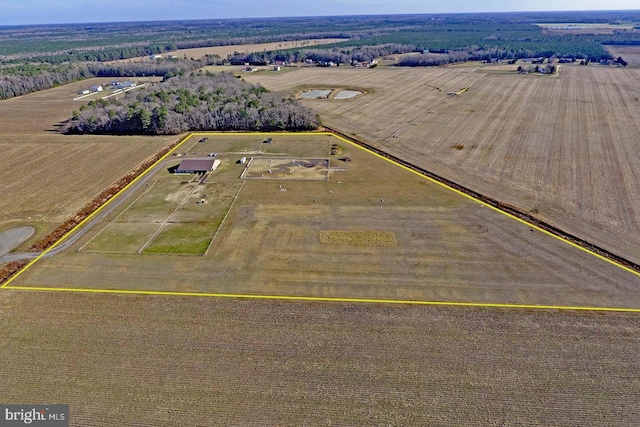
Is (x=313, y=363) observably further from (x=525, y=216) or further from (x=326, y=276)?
(x=525, y=216)

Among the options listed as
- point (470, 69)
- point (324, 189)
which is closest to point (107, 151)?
point (324, 189)

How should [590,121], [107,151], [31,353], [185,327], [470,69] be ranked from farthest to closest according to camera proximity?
[470,69] → [590,121] → [107,151] → [185,327] → [31,353]

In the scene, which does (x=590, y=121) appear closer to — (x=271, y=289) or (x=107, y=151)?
(x=271, y=289)

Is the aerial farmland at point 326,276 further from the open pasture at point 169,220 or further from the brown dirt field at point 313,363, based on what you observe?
the open pasture at point 169,220

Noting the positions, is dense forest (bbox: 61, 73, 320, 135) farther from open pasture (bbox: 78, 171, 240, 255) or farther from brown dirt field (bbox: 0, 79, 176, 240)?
open pasture (bbox: 78, 171, 240, 255)

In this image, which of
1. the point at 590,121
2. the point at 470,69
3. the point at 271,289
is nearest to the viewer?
the point at 271,289

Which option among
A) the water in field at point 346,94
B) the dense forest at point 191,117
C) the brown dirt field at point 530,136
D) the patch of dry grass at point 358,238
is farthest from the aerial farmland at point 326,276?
the water in field at point 346,94
